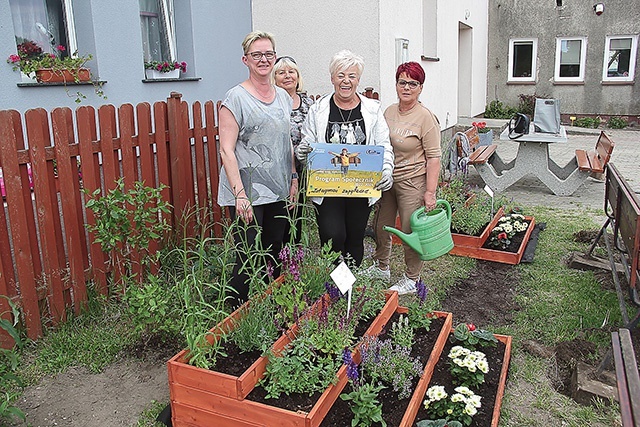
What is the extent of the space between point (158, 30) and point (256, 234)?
17.7 feet

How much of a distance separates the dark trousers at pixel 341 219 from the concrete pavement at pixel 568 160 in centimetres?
422

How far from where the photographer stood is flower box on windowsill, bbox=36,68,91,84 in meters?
5.85

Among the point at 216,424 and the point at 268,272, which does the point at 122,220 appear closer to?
the point at 268,272

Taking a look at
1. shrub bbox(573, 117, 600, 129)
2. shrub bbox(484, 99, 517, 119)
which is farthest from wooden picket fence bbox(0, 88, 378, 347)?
shrub bbox(573, 117, 600, 129)

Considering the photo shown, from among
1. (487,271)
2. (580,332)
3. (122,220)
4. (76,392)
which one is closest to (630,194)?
(580,332)

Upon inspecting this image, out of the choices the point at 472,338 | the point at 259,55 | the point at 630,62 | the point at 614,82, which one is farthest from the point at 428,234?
the point at 630,62

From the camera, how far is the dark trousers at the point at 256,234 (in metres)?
3.17

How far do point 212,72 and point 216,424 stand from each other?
627cm

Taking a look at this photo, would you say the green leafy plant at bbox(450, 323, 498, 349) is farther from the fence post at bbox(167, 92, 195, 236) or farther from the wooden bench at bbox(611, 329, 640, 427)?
the fence post at bbox(167, 92, 195, 236)

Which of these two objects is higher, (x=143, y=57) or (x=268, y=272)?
(x=143, y=57)

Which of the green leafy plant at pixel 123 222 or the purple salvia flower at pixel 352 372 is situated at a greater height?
→ the green leafy plant at pixel 123 222

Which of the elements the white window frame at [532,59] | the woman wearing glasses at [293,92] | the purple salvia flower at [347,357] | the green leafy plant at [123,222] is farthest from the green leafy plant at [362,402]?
the white window frame at [532,59]

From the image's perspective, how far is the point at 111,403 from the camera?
2.94 metres

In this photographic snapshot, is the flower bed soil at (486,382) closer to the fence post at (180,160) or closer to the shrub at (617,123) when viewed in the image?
the fence post at (180,160)
